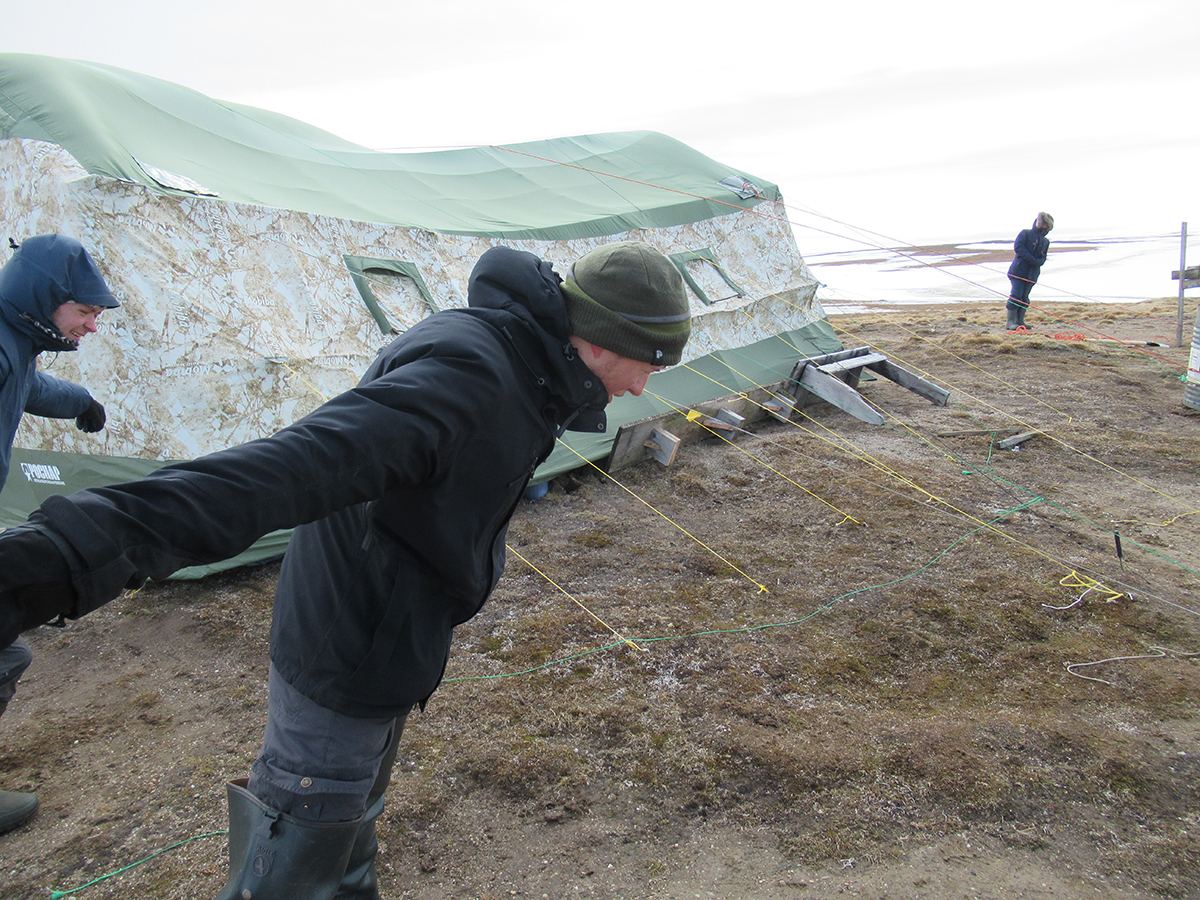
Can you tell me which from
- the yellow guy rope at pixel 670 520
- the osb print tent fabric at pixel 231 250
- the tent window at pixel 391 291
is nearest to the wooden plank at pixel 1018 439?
Answer: the osb print tent fabric at pixel 231 250

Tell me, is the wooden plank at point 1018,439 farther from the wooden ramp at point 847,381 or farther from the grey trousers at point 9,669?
the grey trousers at point 9,669

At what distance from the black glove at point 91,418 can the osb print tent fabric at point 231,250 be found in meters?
1.04

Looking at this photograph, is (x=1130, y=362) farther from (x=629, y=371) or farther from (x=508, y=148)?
(x=629, y=371)

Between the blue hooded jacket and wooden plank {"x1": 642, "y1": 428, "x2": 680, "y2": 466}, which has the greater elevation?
the blue hooded jacket

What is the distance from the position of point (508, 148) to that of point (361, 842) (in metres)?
7.44

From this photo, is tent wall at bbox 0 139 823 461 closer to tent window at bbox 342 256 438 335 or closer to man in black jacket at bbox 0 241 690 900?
tent window at bbox 342 256 438 335

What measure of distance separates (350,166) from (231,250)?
2387 millimetres

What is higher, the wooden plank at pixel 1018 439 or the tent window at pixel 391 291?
the tent window at pixel 391 291

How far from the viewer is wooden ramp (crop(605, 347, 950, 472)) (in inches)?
233

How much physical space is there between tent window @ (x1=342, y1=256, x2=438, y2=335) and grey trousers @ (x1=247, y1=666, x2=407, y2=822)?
12.6ft

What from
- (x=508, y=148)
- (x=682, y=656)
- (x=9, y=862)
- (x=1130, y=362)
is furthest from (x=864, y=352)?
(x=9, y=862)

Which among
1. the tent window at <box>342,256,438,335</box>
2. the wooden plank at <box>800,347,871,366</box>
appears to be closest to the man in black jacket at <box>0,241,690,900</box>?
the tent window at <box>342,256,438,335</box>

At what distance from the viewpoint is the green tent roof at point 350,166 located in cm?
439

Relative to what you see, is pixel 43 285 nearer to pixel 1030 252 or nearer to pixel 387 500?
pixel 387 500
